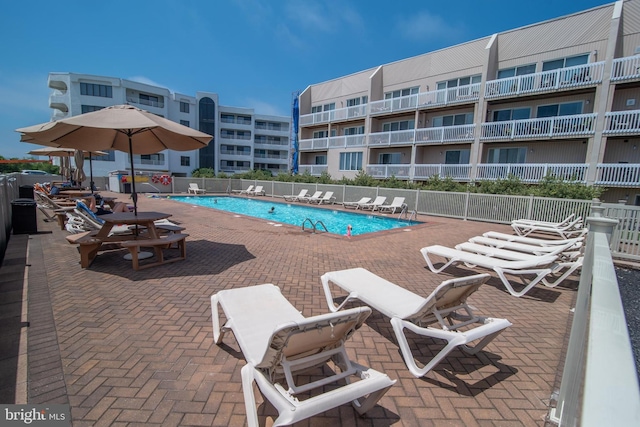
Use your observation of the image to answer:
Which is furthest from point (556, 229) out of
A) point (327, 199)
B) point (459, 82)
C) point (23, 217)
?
point (23, 217)

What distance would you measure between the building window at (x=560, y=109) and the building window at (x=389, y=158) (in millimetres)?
9323

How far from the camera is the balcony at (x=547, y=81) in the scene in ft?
50.9

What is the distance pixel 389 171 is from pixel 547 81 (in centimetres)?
1063

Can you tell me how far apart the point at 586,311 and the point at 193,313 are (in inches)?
154

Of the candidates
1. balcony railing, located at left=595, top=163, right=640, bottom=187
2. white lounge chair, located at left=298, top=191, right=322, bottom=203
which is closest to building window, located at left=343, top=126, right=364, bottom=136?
white lounge chair, located at left=298, top=191, right=322, bottom=203

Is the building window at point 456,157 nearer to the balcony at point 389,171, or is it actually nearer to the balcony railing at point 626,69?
the balcony at point 389,171

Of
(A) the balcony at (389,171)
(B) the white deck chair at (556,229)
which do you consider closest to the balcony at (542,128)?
(A) the balcony at (389,171)

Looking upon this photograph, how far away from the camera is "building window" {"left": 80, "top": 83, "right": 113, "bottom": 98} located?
37531 mm

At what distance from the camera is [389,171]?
23.2m

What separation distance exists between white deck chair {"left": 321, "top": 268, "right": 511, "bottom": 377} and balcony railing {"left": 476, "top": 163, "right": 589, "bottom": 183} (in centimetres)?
1457

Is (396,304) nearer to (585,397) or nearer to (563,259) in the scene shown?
(585,397)

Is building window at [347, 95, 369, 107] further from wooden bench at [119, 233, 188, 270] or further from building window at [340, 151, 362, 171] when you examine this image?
wooden bench at [119, 233, 188, 270]

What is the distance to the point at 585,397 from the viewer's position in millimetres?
625

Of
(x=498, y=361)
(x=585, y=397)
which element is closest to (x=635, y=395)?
(x=585, y=397)
